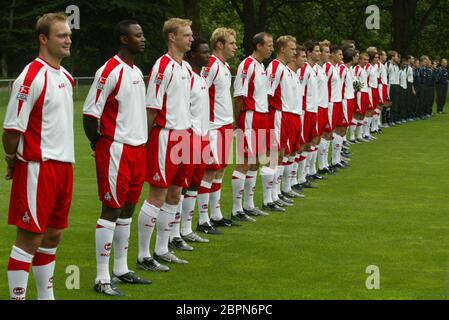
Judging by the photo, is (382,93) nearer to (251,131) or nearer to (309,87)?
(309,87)

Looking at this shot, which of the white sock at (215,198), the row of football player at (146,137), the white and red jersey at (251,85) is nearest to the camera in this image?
the row of football player at (146,137)

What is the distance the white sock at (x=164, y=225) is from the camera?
11031 millimetres

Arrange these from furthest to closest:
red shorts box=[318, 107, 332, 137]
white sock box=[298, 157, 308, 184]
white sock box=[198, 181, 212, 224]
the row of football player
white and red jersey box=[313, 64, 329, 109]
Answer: red shorts box=[318, 107, 332, 137] < white and red jersey box=[313, 64, 329, 109] < white sock box=[298, 157, 308, 184] < white sock box=[198, 181, 212, 224] < the row of football player

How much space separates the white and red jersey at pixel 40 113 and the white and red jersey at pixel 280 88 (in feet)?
24.2

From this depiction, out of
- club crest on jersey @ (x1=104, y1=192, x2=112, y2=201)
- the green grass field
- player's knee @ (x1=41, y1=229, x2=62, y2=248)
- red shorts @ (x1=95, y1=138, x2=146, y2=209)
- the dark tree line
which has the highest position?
the dark tree line

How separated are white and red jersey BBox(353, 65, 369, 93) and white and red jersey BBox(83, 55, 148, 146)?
17.6 meters

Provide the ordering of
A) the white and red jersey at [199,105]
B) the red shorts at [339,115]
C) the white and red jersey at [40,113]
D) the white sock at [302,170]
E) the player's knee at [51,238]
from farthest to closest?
1. the red shorts at [339,115]
2. the white sock at [302,170]
3. the white and red jersey at [199,105]
4. the player's knee at [51,238]
5. the white and red jersey at [40,113]

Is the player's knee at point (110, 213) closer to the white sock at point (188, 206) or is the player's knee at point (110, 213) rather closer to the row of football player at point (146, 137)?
the row of football player at point (146, 137)

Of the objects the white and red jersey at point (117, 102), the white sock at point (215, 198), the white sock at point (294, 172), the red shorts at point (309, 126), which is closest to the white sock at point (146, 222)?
the white and red jersey at point (117, 102)

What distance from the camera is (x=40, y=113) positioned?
317 inches

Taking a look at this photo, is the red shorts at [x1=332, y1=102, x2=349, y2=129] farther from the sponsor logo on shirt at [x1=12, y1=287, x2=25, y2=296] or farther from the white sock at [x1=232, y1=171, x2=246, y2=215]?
the sponsor logo on shirt at [x1=12, y1=287, x2=25, y2=296]

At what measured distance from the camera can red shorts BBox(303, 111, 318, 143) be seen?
57.9 ft

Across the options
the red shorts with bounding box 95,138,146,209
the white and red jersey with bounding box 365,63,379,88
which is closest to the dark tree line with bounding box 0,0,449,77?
the white and red jersey with bounding box 365,63,379,88

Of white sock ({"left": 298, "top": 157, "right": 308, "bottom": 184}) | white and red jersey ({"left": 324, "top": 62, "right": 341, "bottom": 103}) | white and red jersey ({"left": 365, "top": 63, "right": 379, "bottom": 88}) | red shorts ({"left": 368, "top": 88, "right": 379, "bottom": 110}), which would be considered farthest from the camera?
red shorts ({"left": 368, "top": 88, "right": 379, "bottom": 110})
